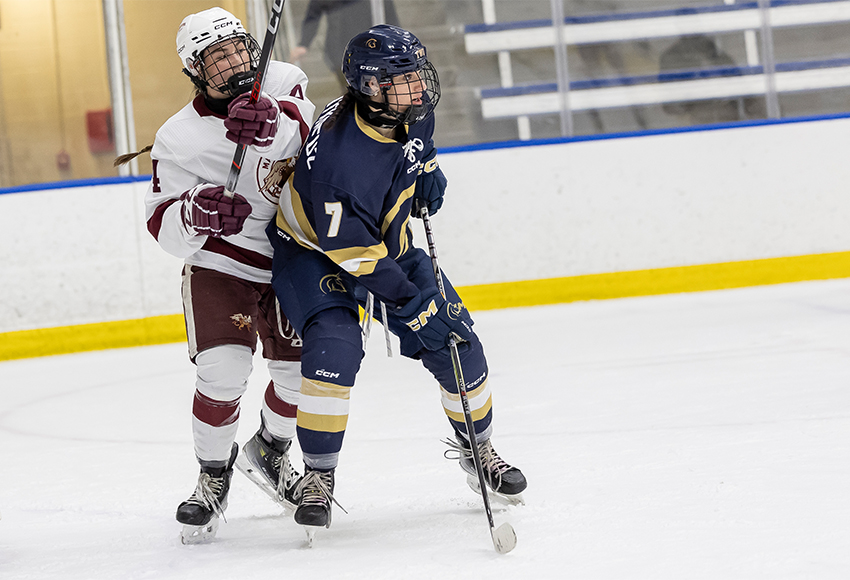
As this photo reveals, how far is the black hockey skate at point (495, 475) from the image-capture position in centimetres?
171

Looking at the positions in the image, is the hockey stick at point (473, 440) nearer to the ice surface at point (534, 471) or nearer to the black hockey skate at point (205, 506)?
the ice surface at point (534, 471)

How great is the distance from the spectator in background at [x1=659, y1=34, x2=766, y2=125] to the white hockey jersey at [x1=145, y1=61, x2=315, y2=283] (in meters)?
3.71

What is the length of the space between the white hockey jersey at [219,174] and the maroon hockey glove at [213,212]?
0.04 meters

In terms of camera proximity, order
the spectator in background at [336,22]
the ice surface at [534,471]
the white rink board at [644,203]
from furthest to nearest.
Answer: the spectator in background at [336,22] → the white rink board at [644,203] → the ice surface at [534,471]

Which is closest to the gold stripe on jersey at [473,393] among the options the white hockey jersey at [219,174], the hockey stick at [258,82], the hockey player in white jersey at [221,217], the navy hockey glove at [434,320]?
the navy hockey glove at [434,320]

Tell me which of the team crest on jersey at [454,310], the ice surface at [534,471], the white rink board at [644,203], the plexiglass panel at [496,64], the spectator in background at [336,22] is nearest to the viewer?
the ice surface at [534,471]

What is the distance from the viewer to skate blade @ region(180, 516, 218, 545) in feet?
5.56

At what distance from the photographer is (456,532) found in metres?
1.62

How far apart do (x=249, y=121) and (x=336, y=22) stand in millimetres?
3645

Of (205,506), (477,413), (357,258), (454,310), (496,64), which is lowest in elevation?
(205,506)

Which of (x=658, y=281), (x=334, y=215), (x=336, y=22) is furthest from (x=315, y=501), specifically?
(x=336, y=22)

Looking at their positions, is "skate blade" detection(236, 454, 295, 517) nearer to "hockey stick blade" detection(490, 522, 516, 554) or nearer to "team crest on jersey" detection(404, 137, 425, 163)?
"hockey stick blade" detection(490, 522, 516, 554)

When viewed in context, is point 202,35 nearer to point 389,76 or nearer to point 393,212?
point 389,76

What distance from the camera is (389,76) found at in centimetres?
159
